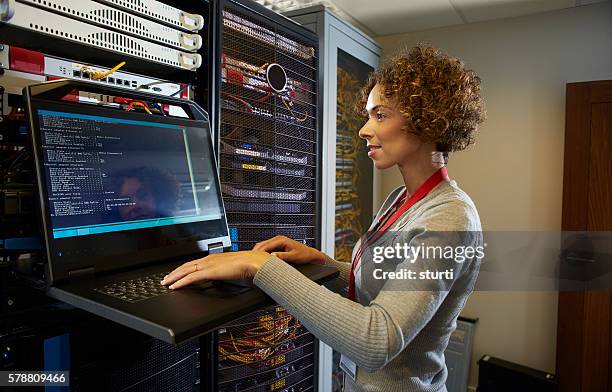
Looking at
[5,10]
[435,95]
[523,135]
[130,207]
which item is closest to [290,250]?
[130,207]

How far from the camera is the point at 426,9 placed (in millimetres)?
2336

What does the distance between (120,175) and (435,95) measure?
707mm

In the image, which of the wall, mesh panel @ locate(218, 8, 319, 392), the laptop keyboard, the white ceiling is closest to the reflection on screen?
the laptop keyboard

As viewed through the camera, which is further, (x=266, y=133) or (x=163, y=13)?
(x=266, y=133)

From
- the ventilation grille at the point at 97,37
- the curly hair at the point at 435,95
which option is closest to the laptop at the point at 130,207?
the ventilation grille at the point at 97,37

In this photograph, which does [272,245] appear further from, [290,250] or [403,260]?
[403,260]

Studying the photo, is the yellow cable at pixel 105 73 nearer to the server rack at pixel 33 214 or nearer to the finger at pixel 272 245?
the server rack at pixel 33 214

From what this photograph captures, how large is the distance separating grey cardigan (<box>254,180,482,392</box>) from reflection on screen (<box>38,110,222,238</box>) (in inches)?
13.0

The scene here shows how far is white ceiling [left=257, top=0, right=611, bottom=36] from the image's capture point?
2.22 metres

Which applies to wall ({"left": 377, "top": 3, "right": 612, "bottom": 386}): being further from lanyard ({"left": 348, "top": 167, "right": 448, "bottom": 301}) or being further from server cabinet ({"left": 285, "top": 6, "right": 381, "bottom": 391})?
lanyard ({"left": 348, "top": 167, "right": 448, "bottom": 301})

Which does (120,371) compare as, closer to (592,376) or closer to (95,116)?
(95,116)

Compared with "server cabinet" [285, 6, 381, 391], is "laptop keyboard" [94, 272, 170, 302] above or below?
below

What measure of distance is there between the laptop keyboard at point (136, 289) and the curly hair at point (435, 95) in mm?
613

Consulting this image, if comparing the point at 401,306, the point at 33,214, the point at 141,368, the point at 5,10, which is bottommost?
the point at 141,368
